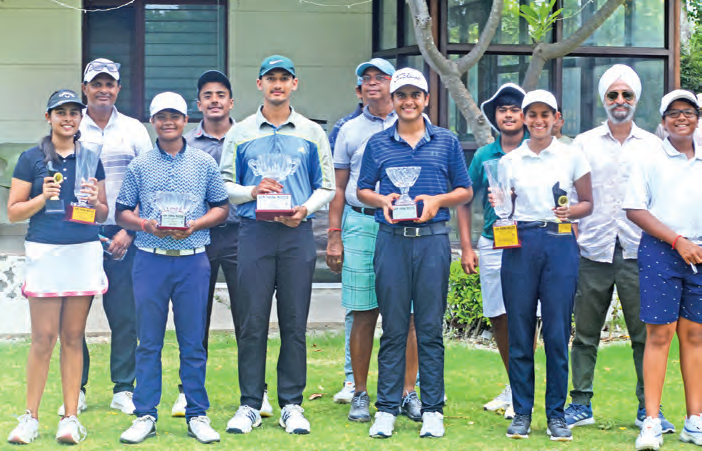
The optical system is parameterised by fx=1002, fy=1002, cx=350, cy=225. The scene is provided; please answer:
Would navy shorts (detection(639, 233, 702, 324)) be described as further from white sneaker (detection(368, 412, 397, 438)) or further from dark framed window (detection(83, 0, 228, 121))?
dark framed window (detection(83, 0, 228, 121))

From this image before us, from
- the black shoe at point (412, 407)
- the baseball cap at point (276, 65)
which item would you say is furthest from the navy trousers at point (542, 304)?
the baseball cap at point (276, 65)

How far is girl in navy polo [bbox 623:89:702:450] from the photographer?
5.90 meters

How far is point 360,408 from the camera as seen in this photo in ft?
21.4

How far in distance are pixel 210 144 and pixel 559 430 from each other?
297 centimetres

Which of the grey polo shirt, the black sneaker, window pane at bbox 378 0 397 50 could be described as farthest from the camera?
window pane at bbox 378 0 397 50

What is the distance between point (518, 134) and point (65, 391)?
3.31 m

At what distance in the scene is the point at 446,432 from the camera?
6.20 metres

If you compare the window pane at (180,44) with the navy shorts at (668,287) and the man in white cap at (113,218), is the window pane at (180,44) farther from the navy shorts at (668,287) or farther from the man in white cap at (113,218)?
the navy shorts at (668,287)

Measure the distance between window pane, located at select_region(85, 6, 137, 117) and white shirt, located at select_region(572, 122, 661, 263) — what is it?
7.38 meters

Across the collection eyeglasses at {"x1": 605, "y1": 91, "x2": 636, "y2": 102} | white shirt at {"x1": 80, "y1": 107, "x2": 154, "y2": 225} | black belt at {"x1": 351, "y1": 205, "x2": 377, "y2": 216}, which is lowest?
black belt at {"x1": 351, "y1": 205, "x2": 377, "y2": 216}

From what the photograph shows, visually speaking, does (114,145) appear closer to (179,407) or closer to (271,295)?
(271,295)

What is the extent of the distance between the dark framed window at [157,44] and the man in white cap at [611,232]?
6864mm

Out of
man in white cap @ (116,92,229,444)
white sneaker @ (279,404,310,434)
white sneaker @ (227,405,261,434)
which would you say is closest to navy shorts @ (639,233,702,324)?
white sneaker @ (279,404,310,434)

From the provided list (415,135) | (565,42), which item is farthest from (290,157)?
(565,42)
